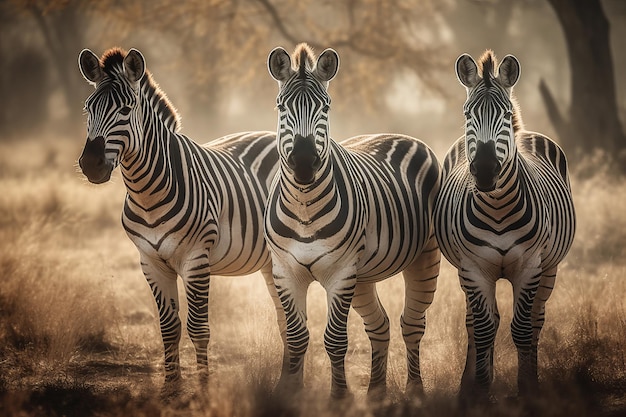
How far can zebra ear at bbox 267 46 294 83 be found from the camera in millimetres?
5367

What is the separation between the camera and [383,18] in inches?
712

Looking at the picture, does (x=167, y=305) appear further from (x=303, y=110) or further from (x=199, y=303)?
(x=303, y=110)

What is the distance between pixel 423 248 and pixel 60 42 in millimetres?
32714

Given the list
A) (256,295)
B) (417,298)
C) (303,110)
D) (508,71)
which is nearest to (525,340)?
(417,298)

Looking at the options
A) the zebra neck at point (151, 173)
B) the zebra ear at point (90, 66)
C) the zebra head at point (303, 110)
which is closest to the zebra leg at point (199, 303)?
the zebra neck at point (151, 173)

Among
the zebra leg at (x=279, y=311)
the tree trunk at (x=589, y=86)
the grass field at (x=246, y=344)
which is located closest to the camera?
the grass field at (x=246, y=344)

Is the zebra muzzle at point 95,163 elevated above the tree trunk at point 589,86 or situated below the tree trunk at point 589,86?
below

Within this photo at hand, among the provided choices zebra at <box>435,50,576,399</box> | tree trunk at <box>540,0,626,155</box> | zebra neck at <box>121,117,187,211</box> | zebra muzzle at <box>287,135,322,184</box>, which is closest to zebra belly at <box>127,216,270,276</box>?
zebra neck at <box>121,117,187,211</box>

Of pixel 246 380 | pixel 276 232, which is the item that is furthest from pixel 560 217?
pixel 246 380

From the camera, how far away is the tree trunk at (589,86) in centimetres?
1533

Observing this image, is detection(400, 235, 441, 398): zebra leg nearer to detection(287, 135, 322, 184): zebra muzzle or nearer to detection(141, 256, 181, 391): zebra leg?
detection(141, 256, 181, 391): zebra leg

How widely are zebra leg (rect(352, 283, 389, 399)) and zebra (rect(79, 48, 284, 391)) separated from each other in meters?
0.93

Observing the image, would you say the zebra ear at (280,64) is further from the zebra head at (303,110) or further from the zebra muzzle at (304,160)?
the zebra muzzle at (304,160)

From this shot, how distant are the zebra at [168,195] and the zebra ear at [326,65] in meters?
1.30
